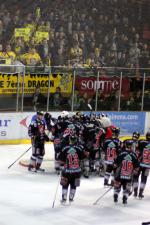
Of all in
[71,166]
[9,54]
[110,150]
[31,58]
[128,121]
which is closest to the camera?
[71,166]

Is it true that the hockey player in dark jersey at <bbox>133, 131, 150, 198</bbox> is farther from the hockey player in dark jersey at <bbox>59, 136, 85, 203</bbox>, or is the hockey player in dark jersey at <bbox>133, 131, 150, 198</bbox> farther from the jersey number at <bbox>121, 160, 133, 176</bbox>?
the hockey player in dark jersey at <bbox>59, 136, 85, 203</bbox>

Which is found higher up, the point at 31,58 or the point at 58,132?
the point at 31,58

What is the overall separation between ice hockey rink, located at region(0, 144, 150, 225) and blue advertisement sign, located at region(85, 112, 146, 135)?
5814 millimetres

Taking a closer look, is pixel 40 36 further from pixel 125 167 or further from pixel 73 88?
pixel 125 167

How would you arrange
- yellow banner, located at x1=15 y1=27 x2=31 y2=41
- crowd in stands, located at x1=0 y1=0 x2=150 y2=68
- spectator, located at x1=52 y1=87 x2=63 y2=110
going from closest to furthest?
1. spectator, located at x1=52 y1=87 x2=63 y2=110
2. crowd in stands, located at x1=0 y1=0 x2=150 y2=68
3. yellow banner, located at x1=15 y1=27 x2=31 y2=41

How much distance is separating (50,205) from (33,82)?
7.92 metres

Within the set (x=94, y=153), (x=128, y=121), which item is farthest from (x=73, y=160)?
(x=128, y=121)

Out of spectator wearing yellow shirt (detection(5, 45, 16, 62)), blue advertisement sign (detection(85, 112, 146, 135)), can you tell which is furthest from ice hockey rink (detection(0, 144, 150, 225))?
spectator wearing yellow shirt (detection(5, 45, 16, 62))

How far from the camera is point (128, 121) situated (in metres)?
22.1

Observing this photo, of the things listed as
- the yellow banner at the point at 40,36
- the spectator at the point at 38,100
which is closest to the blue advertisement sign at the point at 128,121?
the spectator at the point at 38,100

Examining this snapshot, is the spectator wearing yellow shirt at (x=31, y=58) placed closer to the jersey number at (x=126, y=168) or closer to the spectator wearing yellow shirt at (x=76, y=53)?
the spectator wearing yellow shirt at (x=76, y=53)

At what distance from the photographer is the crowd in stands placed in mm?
26859

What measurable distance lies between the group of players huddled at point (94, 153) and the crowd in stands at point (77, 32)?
367 inches

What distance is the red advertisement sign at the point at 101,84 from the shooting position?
21297 mm
